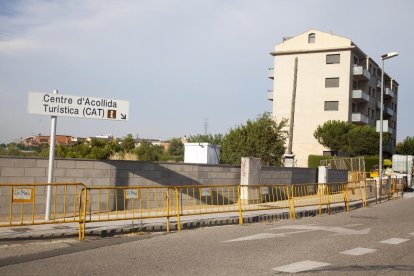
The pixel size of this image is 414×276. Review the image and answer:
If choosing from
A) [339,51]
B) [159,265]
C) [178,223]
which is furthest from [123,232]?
[339,51]

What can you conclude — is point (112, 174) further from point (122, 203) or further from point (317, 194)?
point (317, 194)

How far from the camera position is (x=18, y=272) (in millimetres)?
6371

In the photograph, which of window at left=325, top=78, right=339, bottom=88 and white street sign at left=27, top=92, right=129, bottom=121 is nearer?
white street sign at left=27, top=92, right=129, bottom=121

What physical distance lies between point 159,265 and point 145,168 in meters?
8.34

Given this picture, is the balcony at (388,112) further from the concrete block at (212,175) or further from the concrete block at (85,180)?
the concrete block at (85,180)

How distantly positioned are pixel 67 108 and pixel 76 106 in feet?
0.84

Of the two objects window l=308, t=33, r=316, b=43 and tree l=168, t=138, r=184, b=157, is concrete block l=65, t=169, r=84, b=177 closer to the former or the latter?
window l=308, t=33, r=316, b=43

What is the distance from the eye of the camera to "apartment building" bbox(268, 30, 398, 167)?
54.9 m

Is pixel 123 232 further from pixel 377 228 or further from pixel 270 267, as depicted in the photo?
pixel 377 228

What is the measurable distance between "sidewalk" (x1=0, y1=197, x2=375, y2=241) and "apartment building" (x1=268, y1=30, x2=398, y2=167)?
1662 inches

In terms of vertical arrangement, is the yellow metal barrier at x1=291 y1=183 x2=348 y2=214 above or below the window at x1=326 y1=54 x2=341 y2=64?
below

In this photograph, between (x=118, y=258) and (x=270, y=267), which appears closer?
(x=270, y=267)

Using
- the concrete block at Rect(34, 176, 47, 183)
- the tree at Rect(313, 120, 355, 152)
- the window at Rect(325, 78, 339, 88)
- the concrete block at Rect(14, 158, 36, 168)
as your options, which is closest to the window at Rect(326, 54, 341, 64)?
the window at Rect(325, 78, 339, 88)

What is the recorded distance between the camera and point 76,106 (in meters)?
12.9
